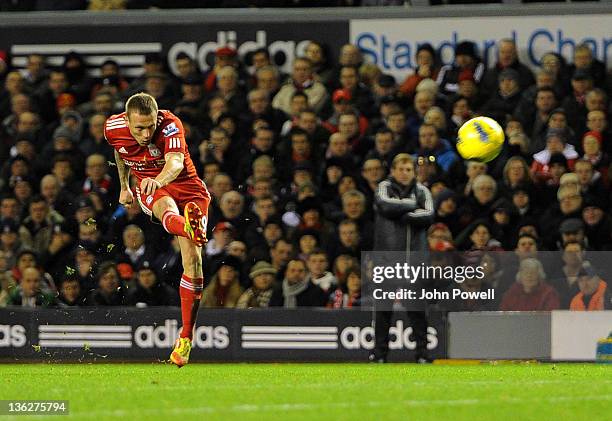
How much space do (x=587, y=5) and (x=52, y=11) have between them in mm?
7220

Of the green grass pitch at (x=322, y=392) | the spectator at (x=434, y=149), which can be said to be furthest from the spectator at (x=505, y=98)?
the green grass pitch at (x=322, y=392)

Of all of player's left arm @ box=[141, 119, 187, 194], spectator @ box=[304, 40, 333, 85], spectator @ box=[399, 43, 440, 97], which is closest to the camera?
player's left arm @ box=[141, 119, 187, 194]

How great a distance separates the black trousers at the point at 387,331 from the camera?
13.8m

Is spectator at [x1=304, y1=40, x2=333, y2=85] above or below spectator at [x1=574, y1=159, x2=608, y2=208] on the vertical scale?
above

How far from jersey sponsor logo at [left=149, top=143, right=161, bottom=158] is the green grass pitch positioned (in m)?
1.83

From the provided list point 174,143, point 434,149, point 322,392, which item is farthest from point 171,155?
point 434,149

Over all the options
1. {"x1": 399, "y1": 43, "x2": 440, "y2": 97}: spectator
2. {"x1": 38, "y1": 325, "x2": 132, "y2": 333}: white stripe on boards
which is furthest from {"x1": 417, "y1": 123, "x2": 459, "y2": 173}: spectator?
{"x1": 38, "y1": 325, "x2": 132, "y2": 333}: white stripe on boards

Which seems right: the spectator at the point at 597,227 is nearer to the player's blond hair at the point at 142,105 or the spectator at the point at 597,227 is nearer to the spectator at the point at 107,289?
the spectator at the point at 107,289

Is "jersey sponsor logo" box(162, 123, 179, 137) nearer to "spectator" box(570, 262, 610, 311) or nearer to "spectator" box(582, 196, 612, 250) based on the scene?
"spectator" box(570, 262, 610, 311)

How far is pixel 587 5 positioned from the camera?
703 inches

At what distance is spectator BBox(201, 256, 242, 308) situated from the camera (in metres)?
15.2

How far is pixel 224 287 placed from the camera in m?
15.3

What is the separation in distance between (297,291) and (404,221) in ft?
5.71

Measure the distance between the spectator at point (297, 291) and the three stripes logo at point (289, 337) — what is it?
1.10 ft
